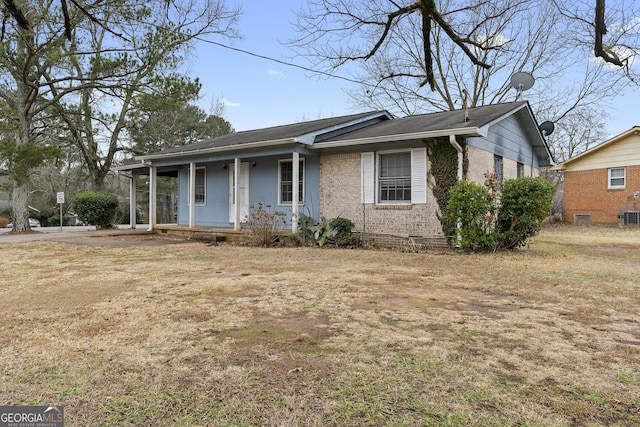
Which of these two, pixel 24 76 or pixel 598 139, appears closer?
pixel 24 76

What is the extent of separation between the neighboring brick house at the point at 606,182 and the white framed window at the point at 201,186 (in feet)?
55.5

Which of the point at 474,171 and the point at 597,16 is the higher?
the point at 597,16

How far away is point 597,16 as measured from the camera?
517cm

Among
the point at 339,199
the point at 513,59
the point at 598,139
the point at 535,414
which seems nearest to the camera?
the point at 535,414

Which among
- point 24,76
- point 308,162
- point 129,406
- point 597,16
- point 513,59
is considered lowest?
point 129,406

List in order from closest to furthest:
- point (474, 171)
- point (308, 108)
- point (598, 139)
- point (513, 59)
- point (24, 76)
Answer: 1. point (474, 171)
2. point (24, 76)
3. point (513, 59)
4. point (598, 139)
5. point (308, 108)

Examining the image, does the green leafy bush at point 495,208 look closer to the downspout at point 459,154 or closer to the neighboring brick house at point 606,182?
the downspout at point 459,154

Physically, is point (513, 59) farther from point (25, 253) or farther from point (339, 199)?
point (25, 253)

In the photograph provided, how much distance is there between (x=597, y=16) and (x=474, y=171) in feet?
16.5

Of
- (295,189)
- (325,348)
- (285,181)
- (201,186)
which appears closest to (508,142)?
(295,189)

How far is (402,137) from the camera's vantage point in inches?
378

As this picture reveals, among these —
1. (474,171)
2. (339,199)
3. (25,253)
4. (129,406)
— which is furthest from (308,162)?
(129,406)

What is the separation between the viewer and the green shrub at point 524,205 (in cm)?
848

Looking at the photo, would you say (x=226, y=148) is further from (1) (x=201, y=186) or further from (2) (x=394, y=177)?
(2) (x=394, y=177)
